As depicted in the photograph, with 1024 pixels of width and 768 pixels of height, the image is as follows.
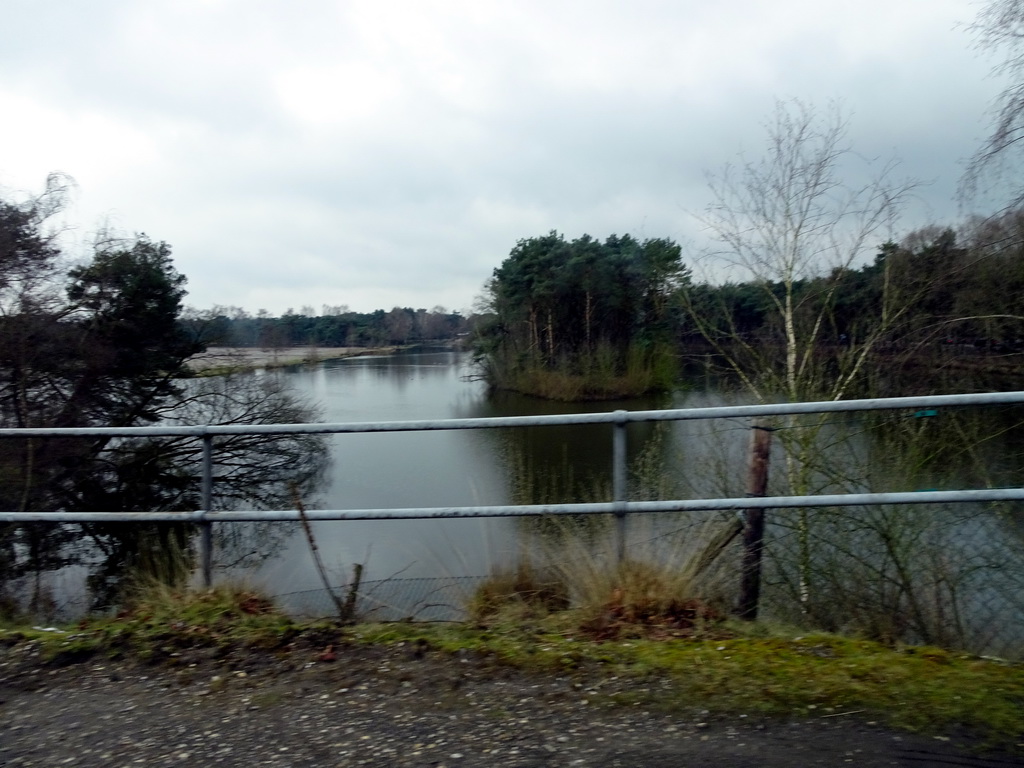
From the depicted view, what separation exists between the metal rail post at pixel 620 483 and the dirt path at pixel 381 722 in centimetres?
101

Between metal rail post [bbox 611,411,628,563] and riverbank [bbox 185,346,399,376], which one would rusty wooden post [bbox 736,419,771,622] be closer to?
metal rail post [bbox 611,411,628,563]

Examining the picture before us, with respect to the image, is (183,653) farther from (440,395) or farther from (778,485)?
(440,395)

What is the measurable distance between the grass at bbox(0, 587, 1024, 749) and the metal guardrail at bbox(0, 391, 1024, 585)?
542 millimetres

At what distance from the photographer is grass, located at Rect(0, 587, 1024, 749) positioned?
3.26m

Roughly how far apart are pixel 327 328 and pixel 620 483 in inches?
1623

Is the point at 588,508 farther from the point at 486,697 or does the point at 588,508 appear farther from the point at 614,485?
the point at 486,697

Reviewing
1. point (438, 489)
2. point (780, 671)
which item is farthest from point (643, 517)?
point (438, 489)

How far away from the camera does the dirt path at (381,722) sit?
2.97 metres

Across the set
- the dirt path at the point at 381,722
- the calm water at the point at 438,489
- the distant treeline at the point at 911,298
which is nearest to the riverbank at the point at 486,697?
the dirt path at the point at 381,722

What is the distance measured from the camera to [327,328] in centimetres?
4416

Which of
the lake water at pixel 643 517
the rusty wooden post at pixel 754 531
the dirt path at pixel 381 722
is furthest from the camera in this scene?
the lake water at pixel 643 517

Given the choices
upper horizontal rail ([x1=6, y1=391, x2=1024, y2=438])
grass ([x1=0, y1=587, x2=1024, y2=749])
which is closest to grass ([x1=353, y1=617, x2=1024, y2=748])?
grass ([x1=0, y1=587, x2=1024, y2=749])

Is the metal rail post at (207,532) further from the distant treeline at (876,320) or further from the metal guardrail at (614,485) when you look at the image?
the distant treeline at (876,320)

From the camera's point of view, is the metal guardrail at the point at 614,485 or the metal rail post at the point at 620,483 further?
the metal rail post at the point at 620,483
